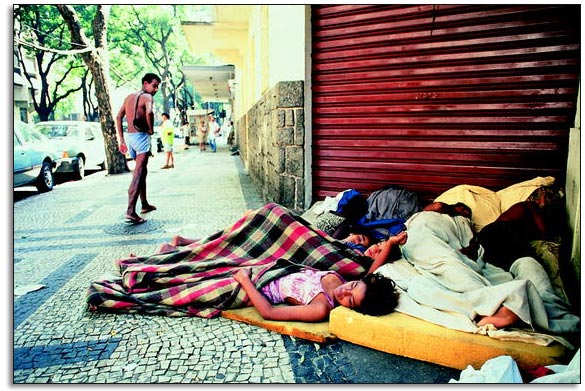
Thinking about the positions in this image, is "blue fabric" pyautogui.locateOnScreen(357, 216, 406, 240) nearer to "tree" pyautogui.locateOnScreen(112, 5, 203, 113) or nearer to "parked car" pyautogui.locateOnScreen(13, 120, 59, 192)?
"parked car" pyautogui.locateOnScreen(13, 120, 59, 192)

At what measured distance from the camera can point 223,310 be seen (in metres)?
2.73

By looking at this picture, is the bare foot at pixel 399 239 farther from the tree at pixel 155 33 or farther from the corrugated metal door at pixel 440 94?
the tree at pixel 155 33

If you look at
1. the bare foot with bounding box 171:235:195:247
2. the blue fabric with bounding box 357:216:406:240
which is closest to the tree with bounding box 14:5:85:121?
the bare foot with bounding box 171:235:195:247

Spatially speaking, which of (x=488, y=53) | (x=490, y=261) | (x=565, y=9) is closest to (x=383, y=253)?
(x=490, y=261)

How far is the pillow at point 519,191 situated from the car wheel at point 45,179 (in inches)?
316

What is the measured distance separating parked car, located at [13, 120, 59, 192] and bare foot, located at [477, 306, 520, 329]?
25.4 feet

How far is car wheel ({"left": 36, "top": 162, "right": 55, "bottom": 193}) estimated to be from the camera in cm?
815

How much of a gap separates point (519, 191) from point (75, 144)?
10.1 metres

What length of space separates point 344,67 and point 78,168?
809 centimetres

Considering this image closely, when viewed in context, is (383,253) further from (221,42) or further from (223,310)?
(221,42)

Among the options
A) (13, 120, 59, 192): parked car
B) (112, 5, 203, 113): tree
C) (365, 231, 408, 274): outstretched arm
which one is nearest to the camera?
(365, 231, 408, 274): outstretched arm

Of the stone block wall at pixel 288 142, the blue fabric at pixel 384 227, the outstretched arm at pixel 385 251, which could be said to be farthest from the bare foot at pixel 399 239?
the stone block wall at pixel 288 142

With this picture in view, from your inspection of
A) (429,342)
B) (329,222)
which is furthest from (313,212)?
(429,342)

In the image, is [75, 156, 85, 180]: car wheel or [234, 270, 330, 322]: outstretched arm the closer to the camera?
[234, 270, 330, 322]: outstretched arm
